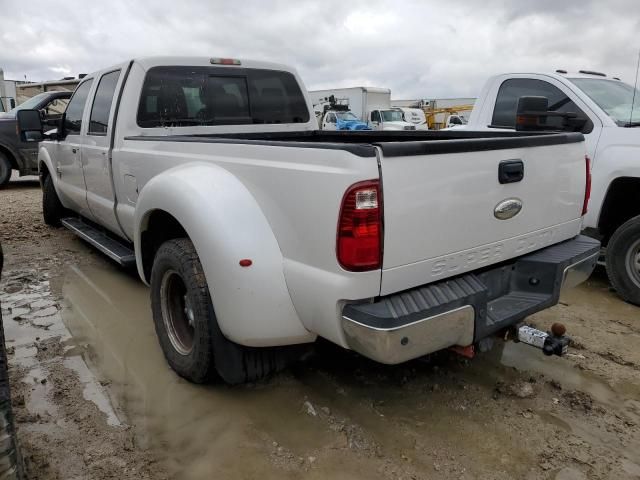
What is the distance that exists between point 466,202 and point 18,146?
10.5m

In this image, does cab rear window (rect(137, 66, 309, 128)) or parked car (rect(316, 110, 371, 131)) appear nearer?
cab rear window (rect(137, 66, 309, 128))

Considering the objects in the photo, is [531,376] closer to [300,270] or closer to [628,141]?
[300,270]

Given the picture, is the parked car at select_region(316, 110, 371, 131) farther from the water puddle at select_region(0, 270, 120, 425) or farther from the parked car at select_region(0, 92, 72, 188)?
the water puddle at select_region(0, 270, 120, 425)

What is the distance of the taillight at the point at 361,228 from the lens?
2014 mm

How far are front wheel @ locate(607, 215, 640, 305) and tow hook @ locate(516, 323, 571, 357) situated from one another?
6.74 ft

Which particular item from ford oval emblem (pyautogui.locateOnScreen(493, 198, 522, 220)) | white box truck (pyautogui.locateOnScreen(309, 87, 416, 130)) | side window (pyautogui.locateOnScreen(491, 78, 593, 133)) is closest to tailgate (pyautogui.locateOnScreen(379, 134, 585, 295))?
ford oval emblem (pyautogui.locateOnScreen(493, 198, 522, 220))

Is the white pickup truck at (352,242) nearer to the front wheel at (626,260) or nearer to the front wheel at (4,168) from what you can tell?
the front wheel at (626,260)

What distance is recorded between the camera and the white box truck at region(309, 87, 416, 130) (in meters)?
27.3

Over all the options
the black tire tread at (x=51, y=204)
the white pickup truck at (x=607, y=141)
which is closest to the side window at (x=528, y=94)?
the white pickup truck at (x=607, y=141)

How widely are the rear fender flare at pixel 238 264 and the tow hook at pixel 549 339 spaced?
1.16 meters

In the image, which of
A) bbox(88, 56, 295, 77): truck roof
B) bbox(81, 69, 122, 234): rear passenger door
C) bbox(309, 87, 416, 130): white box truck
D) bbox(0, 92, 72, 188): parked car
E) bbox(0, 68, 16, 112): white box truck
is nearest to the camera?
bbox(88, 56, 295, 77): truck roof

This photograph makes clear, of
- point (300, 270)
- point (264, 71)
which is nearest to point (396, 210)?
point (300, 270)

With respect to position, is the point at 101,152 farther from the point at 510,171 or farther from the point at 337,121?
the point at 337,121

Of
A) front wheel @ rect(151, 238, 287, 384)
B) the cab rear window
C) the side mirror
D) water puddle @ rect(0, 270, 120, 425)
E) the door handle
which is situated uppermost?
the cab rear window
